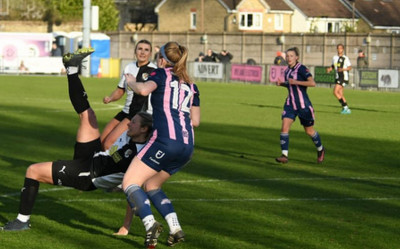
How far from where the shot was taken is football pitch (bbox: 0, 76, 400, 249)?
34.2 feet

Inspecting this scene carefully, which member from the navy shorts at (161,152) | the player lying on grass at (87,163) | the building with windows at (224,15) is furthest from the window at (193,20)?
the navy shorts at (161,152)

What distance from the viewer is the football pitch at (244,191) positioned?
34.2 feet

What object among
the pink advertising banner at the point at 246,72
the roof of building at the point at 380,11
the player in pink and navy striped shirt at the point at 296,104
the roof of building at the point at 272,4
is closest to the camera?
the player in pink and navy striped shirt at the point at 296,104

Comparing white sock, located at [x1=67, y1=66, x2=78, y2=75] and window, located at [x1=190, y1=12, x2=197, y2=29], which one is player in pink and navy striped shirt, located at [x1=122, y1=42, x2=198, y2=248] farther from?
window, located at [x1=190, y1=12, x2=197, y2=29]

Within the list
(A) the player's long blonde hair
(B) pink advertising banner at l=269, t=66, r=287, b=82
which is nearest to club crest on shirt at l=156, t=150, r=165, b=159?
(A) the player's long blonde hair

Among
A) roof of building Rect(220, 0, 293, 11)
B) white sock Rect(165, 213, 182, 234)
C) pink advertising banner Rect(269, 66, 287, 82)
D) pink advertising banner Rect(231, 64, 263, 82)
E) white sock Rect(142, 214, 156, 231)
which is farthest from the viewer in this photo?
roof of building Rect(220, 0, 293, 11)

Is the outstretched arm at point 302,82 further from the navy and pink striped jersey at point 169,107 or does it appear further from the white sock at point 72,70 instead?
the navy and pink striped jersey at point 169,107

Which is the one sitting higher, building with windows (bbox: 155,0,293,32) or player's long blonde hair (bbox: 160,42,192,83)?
building with windows (bbox: 155,0,293,32)

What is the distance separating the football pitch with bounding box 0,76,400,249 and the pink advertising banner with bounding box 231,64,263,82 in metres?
23.4

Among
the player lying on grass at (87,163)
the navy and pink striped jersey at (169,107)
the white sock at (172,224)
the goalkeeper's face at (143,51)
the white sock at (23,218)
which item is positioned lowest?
the white sock at (23,218)

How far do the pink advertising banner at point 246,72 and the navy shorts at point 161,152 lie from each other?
139ft

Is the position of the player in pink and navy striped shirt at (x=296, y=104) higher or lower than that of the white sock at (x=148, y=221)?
higher

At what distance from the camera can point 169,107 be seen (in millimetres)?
9500

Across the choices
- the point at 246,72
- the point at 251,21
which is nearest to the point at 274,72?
the point at 246,72
